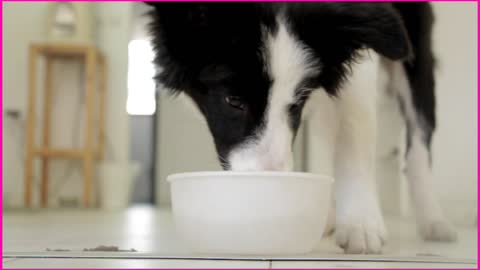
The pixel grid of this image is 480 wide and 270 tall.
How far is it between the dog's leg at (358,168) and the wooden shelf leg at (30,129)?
3.07 meters

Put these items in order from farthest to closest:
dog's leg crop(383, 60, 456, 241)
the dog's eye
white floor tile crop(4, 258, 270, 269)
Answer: dog's leg crop(383, 60, 456, 241) → the dog's eye → white floor tile crop(4, 258, 270, 269)

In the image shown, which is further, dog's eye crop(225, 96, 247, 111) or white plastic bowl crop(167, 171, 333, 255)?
dog's eye crop(225, 96, 247, 111)

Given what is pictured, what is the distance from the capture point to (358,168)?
4.55 ft

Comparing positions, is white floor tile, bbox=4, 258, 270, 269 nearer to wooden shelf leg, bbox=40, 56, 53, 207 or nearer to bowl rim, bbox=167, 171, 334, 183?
bowl rim, bbox=167, 171, 334, 183

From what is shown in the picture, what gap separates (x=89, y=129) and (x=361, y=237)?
3308mm

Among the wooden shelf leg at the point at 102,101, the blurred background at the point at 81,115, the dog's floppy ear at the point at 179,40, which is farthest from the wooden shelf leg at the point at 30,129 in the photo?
the dog's floppy ear at the point at 179,40

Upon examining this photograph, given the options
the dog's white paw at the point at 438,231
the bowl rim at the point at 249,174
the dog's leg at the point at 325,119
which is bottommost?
the dog's white paw at the point at 438,231

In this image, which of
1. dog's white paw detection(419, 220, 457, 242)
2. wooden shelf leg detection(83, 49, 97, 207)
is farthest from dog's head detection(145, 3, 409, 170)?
wooden shelf leg detection(83, 49, 97, 207)

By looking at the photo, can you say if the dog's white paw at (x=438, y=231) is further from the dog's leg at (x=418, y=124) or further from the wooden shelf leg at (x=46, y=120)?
the wooden shelf leg at (x=46, y=120)

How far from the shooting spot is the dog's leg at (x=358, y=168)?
47.9 inches

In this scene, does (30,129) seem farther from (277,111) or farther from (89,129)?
(277,111)

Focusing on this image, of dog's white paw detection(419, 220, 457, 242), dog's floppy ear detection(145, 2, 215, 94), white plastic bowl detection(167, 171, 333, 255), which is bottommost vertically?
dog's white paw detection(419, 220, 457, 242)

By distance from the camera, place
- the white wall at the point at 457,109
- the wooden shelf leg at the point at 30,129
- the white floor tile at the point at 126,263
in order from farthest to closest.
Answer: the wooden shelf leg at the point at 30,129, the white wall at the point at 457,109, the white floor tile at the point at 126,263

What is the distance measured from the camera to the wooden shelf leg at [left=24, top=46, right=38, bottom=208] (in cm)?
411
